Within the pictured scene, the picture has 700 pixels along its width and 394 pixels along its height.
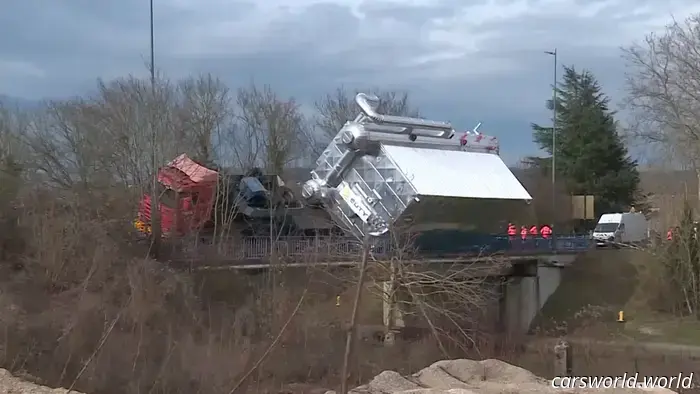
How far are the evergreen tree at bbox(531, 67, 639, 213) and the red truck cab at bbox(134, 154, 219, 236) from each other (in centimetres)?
3775

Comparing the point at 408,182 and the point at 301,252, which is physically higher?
the point at 408,182

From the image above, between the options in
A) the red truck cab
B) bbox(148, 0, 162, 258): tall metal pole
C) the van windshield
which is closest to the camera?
bbox(148, 0, 162, 258): tall metal pole

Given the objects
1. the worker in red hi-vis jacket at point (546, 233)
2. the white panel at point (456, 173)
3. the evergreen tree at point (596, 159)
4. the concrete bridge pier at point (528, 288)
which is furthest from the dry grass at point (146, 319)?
the evergreen tree at point (596, 159)

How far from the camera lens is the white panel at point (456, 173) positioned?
41.2m

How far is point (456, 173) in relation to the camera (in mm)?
43531

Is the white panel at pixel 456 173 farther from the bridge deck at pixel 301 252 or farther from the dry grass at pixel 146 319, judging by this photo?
the dry grass at pixel 146 319

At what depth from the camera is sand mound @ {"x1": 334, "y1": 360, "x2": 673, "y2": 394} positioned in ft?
59.6

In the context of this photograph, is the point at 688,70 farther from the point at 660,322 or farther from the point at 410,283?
the point at 410,283

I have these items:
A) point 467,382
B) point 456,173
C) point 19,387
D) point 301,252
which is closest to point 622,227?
point 456,173

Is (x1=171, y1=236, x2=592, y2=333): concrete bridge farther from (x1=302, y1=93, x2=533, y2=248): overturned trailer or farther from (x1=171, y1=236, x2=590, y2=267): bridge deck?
(x1=302, y1=93, x2=533, y2=248): overturned trailer

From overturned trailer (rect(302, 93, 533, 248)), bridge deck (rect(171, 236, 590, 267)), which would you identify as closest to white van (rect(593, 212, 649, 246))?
overturned trailer (rect(302, 93, 533, 248))

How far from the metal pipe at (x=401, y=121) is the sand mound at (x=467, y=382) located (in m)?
21.3

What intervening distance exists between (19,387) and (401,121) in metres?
29.2

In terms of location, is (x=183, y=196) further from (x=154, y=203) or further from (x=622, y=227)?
(x=622, y=227)
